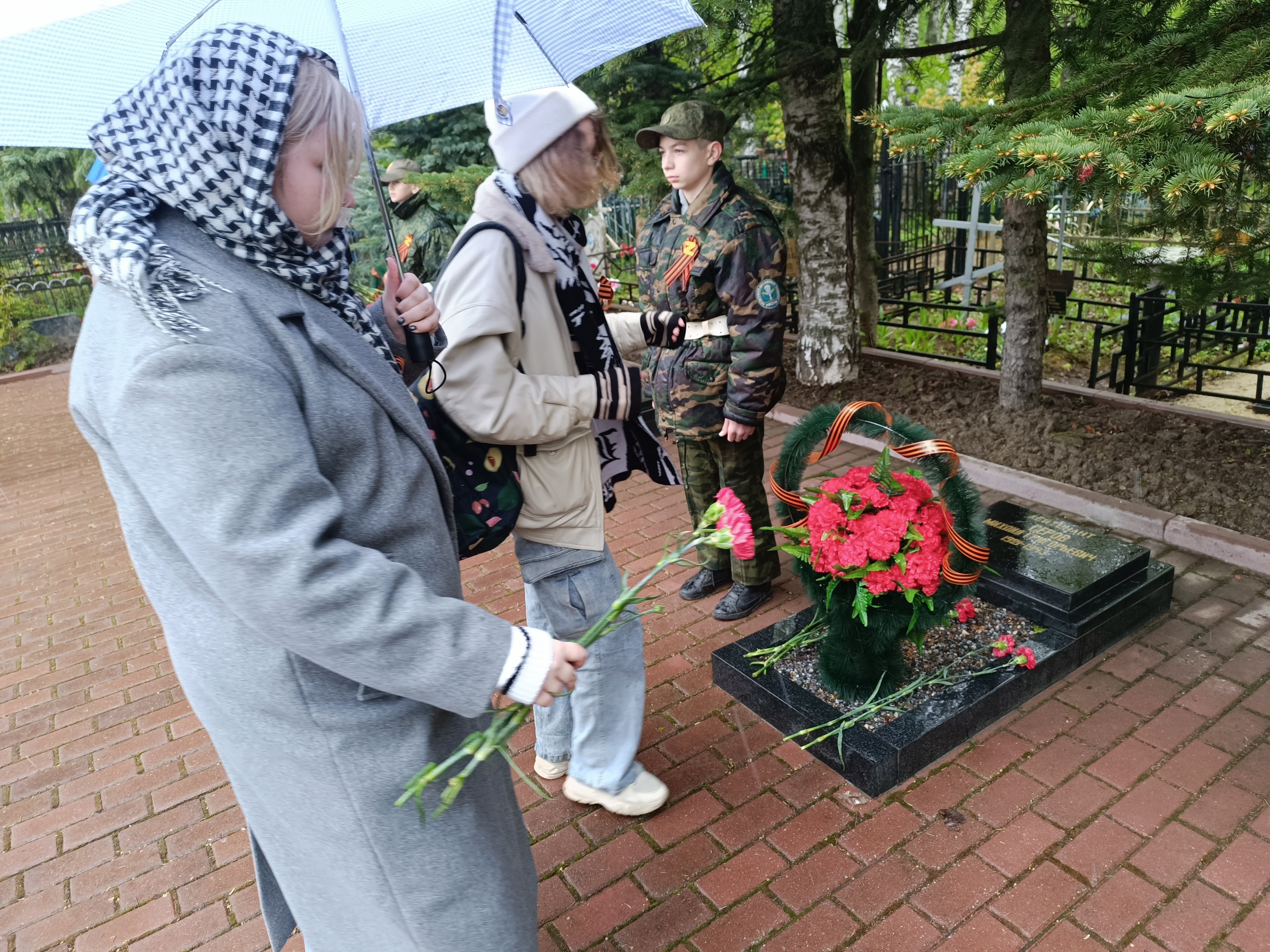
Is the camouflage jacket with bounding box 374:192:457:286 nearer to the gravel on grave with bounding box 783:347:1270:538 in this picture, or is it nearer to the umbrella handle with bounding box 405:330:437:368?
the gravel on grave with bounding box 783:347:1270:538

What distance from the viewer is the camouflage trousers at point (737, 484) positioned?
144 inches

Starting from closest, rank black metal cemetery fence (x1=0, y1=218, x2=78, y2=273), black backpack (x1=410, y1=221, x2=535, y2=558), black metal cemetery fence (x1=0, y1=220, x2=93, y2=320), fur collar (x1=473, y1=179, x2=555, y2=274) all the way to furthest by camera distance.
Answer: black backpack (x1=410, y1=221, x2=535, y2=558) → fur collar (x1=473, y1=179, x2=555, y2=274) → black metal cemetery fence (x1=0, y1=220, x2=93, y2=320) → black metal cemetery fence (x1=0, y1=218, x2=78, y2=273)

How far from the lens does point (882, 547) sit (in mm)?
2633

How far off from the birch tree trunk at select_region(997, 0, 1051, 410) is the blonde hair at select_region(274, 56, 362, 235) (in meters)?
4.04

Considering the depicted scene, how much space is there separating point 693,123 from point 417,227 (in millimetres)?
4132

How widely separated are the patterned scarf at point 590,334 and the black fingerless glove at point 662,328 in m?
0.11

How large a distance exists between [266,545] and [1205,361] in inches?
314

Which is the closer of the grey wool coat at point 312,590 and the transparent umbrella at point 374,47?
the grey wool coat at point 312,590

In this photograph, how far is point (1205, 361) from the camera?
720 cm

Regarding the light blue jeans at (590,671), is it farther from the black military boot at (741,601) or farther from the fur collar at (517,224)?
the black military boot at (741,601)

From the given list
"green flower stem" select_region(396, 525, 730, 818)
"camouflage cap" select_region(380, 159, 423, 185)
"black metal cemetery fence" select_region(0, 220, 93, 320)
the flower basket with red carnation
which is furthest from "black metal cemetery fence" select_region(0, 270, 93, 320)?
"green flower stem" select_region(396, 525, 730, 818)

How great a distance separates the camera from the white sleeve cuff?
135 centimetres

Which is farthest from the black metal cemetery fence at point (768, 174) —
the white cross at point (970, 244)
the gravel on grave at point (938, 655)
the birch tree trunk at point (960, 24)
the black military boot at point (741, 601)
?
the gravel on grave at point (938, 655)

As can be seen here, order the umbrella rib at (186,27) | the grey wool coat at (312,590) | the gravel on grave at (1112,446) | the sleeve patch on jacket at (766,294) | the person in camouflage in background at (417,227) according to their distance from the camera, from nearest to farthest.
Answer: the grey wool coat at (312,590)
the umbrella rib at (186,27)
the sleeve patch on jacket at (766,294)
the gravel on grave at (1112,446)
the person in camouflage in background at (417,227)
